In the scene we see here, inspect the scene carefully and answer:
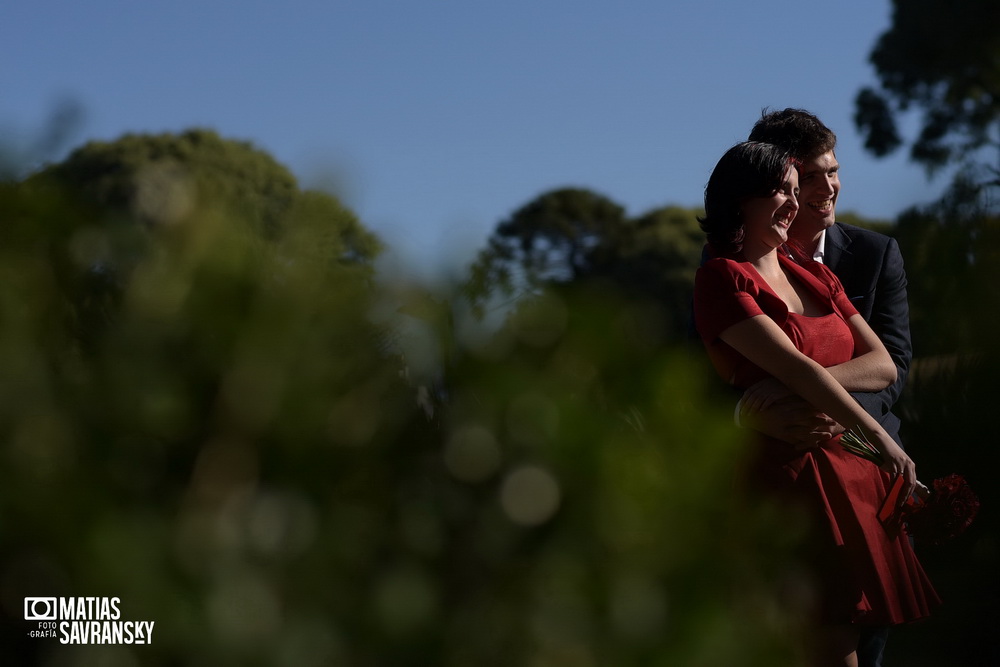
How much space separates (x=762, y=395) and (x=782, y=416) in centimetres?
9

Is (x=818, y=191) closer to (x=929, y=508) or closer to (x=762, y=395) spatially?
(x=762, y=395)

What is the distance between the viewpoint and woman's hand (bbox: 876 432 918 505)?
3.00m

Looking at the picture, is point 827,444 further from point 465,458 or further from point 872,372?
point 465,458

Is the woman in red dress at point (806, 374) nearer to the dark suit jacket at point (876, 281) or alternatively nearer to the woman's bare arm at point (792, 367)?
the woman's bare arm at point (792, 367)

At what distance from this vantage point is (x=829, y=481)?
3.11 m

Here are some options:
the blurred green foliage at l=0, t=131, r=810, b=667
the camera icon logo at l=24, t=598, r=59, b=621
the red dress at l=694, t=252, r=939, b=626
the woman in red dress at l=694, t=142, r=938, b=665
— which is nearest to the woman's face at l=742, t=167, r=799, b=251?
the woman in red dress at l=694, t=142, r=938, b=665

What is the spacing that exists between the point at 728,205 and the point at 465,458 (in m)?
2.44

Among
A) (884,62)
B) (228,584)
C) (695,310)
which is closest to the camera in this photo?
(228,584)

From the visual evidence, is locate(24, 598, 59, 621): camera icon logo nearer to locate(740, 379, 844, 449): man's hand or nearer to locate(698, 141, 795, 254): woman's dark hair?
locate(740, 379, 844, 449): man's hand

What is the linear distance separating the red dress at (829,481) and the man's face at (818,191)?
356 millimetres

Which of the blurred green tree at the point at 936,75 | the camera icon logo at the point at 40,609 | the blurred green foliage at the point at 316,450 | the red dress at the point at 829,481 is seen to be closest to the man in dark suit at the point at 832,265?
the red dress at the point at 829,481

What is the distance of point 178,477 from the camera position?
81cm

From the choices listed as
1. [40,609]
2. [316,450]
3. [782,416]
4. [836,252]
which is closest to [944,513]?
[782,416]

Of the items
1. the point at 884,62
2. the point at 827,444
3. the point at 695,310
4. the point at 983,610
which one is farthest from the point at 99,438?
the point at 884,62
